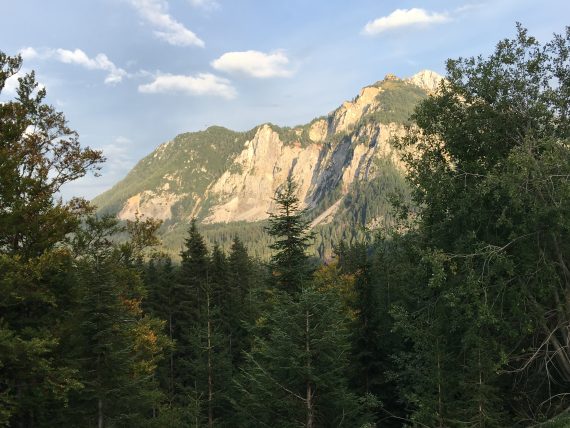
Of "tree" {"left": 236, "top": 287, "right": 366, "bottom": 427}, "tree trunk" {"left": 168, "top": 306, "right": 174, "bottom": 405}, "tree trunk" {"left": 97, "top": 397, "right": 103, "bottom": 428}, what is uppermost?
"tree" {"left": 236, "top": 287, "right": 366, "bottom": 427}

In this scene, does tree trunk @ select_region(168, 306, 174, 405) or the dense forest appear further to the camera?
tree trunk @ select_region(168, 306, 174, 405)

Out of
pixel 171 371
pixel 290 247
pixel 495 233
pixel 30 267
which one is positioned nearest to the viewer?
pixel 30 267

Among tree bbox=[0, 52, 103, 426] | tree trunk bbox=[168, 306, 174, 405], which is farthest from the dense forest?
tree trunk bbox=[168, 306, 174, 405]

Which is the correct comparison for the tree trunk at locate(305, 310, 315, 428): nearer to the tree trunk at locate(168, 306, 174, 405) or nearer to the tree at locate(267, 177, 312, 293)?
the tree at locate(267, 177, 312, 293)

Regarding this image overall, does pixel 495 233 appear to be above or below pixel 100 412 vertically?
above

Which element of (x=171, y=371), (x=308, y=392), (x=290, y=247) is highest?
(x=290, y=247)

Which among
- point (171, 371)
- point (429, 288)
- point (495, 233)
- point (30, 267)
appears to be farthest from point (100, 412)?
point (171, 371)

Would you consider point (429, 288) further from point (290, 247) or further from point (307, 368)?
point (290, 247)

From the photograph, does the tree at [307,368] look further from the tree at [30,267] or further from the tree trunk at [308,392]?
the tree at [30,267]

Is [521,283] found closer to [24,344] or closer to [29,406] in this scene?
[24,344]

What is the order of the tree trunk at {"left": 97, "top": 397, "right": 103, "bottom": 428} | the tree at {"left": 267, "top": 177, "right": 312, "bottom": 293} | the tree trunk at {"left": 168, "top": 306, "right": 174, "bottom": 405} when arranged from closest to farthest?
the tree trunk at {"left": 97, "top": 397, "right": 103, "bottom": 428}
the tree at {"left": 267, "top": 177, "right": 312, "bottom": 293}
the tree trunk at {"left": 168, "top": 306, "right": 174, "bottom": 405}

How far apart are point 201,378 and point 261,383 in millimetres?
15349

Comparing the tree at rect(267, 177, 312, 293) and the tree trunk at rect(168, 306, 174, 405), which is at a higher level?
the tree at rect(267, 177, 312, 293)

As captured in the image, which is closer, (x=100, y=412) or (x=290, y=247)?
(x=100, y=412)
